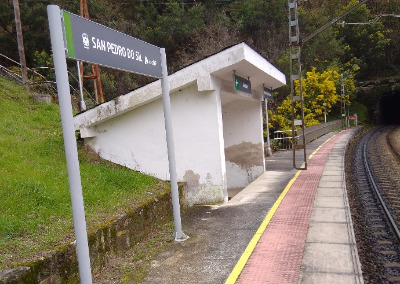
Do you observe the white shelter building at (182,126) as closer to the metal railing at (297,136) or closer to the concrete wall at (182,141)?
the concrete wall at (182,141)

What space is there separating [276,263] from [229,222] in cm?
199

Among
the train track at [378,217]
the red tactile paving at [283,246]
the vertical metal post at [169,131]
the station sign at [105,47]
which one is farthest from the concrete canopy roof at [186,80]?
the train track at [378,217]

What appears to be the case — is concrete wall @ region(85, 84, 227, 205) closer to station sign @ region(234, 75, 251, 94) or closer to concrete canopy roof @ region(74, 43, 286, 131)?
concrete canopy roof @ region(74, 43, 286, 131)

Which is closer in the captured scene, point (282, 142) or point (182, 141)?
Answer: point (182, 141)

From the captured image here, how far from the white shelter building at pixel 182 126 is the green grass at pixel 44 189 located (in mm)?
487

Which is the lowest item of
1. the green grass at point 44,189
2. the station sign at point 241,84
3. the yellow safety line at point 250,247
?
the yellow safety line at point 250,247

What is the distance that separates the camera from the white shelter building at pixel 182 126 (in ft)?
25.2

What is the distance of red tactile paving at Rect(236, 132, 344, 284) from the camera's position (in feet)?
14.6

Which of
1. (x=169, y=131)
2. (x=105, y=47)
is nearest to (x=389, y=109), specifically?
(x=169, y=131)

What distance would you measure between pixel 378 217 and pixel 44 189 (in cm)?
698

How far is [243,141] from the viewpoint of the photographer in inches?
484

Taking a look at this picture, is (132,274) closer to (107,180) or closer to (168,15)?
(107,180)

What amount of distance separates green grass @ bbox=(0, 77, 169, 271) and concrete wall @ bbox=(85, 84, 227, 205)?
1.48 feet

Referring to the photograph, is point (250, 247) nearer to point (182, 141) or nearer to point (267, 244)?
point (267, 244)
